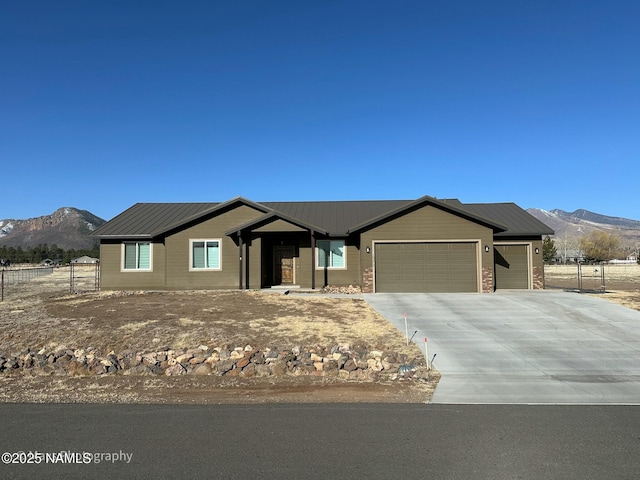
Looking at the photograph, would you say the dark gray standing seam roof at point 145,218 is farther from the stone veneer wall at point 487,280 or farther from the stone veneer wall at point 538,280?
the stone veneer wall at point 538,280

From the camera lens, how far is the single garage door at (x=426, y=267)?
18.1 m

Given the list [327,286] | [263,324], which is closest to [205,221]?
[327,286]

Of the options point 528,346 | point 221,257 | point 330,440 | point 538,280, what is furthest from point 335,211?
point 330,440

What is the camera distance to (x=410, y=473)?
12.4 feet

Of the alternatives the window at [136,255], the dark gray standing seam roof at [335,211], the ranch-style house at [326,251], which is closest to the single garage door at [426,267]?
the ranch-style house at [326,251]

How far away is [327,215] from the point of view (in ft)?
77.0

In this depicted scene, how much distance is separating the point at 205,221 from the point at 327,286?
686cm

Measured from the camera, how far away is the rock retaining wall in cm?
732

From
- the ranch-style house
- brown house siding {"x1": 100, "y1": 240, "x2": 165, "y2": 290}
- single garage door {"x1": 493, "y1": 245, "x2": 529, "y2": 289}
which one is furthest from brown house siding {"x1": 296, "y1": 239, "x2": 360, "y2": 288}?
brown house siding {"x1": 100, "y1": 240, "x2": 165, "y2": 290}

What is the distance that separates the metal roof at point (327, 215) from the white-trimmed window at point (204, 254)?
1.28 m

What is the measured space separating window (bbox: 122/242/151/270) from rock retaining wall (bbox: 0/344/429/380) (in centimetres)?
1297

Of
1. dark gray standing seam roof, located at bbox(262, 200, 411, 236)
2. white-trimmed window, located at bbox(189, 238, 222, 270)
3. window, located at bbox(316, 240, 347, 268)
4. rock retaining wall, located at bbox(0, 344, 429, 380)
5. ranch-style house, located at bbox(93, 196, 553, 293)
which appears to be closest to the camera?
rock retaining wall, located at bbox(0, 344, 429, 380)

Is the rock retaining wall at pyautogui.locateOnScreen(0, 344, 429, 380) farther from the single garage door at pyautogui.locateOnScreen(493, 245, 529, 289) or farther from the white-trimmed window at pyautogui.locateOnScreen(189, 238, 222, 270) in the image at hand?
the single garage door at pyautogui.locateOnScreen(493, 245, 529, 289)

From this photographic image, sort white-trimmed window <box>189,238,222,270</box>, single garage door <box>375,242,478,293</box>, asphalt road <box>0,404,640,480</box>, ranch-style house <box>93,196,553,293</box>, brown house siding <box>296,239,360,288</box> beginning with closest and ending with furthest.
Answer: asphalt road <box>0,404,640,480</box>, single garage door <box>375,242,478,293</box>, ranch-style house <box>93,196,553,293</box>, white-trimmed window <box>189,238,222,270</box>, brown house siding <box>296,239,360,288</box>
